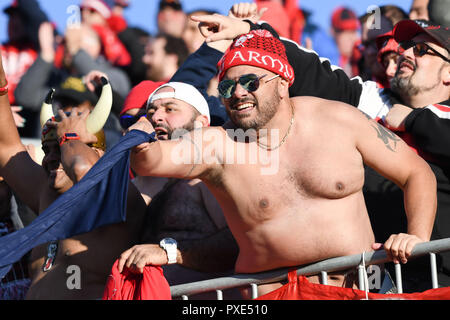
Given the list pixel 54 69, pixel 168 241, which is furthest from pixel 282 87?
pixel 54 69

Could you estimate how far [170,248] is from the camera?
444 cm

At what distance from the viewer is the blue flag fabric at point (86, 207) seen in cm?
378

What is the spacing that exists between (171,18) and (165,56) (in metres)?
0.81

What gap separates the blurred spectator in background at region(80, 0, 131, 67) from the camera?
859cm

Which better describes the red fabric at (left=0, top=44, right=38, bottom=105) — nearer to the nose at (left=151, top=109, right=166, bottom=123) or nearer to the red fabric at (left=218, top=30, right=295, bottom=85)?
the nose at (left=151, top=109, right=166, bottom=123)

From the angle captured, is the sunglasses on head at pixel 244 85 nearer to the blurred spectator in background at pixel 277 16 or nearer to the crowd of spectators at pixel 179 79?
the crowd of spectators at pixel 179 79

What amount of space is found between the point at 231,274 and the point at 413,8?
2962mm

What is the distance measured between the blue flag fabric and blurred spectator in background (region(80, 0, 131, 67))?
473 cm

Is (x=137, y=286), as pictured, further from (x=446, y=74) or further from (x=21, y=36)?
(x=21, y=36)

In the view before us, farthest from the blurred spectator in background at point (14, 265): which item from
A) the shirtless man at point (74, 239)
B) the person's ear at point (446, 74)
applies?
the person's ear at point (446, 74)

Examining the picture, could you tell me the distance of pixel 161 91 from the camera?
5270 mm

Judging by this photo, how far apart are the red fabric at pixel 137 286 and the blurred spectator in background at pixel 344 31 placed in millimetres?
4154

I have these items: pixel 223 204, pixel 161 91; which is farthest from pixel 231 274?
pixel 161 91
